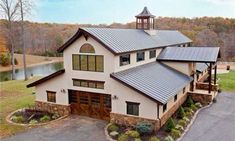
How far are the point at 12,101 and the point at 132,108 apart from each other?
12.8m

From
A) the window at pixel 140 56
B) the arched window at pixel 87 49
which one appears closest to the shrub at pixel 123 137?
the arched window at pixel 87 49

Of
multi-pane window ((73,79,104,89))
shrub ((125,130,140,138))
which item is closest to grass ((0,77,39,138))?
multi-pane window ((73,79,104,89))

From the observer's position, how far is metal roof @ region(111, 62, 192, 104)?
1597 centimetres

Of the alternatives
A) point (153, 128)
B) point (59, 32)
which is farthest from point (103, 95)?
point (59, 32)

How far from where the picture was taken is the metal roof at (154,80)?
16.0 meters

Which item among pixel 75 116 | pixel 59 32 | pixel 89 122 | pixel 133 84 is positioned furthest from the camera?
pixel 59 32

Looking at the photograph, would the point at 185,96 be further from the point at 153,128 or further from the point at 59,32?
the point at 59,32

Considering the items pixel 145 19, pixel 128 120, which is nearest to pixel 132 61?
pixel 128 120

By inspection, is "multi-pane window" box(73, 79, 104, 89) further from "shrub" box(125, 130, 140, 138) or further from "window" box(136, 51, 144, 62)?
"window" box(136, 51, 144, 62)

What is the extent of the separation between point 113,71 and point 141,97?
2571 millimetres

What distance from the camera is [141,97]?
52.2 ft

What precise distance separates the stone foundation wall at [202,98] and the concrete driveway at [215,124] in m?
0.65

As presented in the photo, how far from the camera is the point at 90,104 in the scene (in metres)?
18.2

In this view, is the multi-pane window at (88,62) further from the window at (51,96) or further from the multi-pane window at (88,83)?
the window at (51,96)
